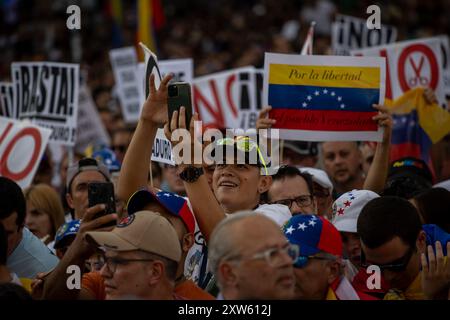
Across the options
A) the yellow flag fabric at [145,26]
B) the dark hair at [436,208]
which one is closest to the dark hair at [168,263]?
the dark hair at [436,208]

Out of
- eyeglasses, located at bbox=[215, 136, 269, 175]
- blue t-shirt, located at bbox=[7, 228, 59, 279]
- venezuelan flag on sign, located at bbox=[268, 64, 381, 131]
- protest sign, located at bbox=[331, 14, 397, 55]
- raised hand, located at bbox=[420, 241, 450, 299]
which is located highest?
protest sign, located at bbox=[331, 14, 397, 55]

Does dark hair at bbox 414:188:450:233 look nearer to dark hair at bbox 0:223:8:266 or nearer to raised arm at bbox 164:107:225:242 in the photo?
raised arm at bbox 164:107:225:242

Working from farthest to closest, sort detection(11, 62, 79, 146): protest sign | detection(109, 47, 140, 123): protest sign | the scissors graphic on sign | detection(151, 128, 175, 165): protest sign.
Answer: detection(109, 47, 140, 123): protest sign < detection(11, 62, 79, 146): protest sign < the scissors graphic on sign < detection(151, 128, 175, 165): protest sign

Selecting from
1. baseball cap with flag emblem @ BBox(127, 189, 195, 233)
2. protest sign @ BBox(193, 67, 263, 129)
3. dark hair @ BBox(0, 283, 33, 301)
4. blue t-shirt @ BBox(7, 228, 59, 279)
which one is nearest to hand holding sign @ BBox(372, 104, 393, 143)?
baseball cap with flag emblem @ BBox(127, 189, 195, 233)

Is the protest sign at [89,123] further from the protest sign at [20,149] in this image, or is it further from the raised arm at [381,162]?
the raised arm at [381,162]

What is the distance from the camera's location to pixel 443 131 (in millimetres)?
8211

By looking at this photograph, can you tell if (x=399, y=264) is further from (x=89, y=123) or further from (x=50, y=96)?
(x=89, y=123)

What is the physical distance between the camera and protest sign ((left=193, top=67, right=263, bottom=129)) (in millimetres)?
10203

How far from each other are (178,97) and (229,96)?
18.1ft

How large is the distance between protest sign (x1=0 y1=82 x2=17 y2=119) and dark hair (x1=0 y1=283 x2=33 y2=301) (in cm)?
537

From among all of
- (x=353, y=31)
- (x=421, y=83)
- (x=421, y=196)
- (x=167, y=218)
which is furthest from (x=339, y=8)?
(x=167, y=218)

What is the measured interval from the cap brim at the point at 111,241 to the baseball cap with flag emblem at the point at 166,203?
50cm

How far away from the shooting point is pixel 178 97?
5355 millimetres

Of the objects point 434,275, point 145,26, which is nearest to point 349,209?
point 434,275
